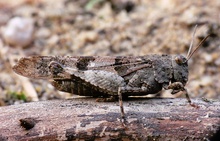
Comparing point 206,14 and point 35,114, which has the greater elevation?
point 206,14

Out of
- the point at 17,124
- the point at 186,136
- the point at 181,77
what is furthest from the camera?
the point at 181,77

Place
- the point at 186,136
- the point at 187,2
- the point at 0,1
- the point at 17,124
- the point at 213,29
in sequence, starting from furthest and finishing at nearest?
the point at 0,1 < the point at 187,2 < the point at 213,29 < the point at 17,124 < the point at 186,136

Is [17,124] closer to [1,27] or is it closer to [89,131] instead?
[89,131]

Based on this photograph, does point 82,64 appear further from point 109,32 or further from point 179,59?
point 109,32

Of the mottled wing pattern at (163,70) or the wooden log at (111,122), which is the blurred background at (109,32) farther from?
the wooden log at (111,122)

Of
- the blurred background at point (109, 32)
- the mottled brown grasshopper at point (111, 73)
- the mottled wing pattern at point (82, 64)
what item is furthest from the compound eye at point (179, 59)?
the blurred background at point (109, 32)

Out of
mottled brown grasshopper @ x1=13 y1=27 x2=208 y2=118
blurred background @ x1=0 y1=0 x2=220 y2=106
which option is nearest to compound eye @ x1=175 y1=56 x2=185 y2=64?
mottled brown grasshopper @ x1=13 y1=27 x2=208 y2=118

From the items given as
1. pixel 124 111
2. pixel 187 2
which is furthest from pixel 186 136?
pixel 187 2

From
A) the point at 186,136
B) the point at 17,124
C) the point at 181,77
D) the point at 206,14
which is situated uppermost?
the point at 206,14
